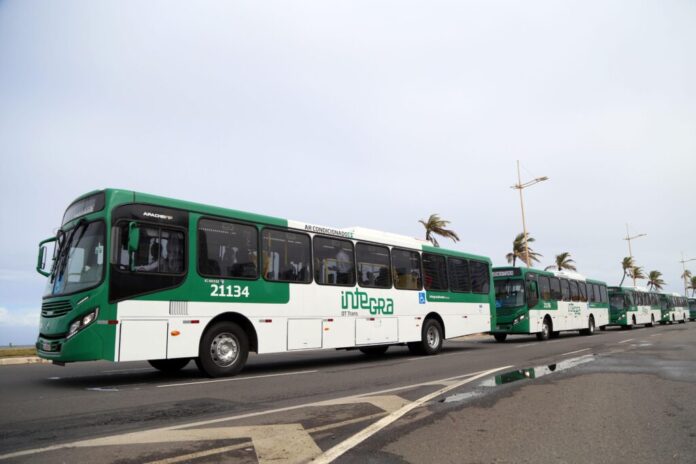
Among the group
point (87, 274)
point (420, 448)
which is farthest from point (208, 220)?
point (420, 448)

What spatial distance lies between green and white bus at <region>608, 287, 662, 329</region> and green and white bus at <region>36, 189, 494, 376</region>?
2911 cm

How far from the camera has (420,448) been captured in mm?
4668

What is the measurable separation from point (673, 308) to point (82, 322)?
200 ft

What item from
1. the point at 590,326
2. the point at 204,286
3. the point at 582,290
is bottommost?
the point at 590,326

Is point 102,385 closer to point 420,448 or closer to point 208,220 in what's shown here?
point 208,220

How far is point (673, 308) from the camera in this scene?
54.2m

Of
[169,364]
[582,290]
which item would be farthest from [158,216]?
[582,290]

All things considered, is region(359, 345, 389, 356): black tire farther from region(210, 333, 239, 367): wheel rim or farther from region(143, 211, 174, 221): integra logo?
region(143, 211, 174, 221): integra logo

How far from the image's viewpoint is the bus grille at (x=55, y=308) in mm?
8670

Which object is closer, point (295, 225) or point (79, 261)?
point (79, 261)

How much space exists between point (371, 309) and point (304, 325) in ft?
8.20

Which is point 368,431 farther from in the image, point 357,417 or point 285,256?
point 285,256

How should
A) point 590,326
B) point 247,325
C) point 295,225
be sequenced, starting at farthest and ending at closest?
point 590,326 → point 295,225 → point 247,325

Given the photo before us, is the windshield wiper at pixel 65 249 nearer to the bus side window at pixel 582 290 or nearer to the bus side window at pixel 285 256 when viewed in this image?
the bus side window at pixel 285 256
